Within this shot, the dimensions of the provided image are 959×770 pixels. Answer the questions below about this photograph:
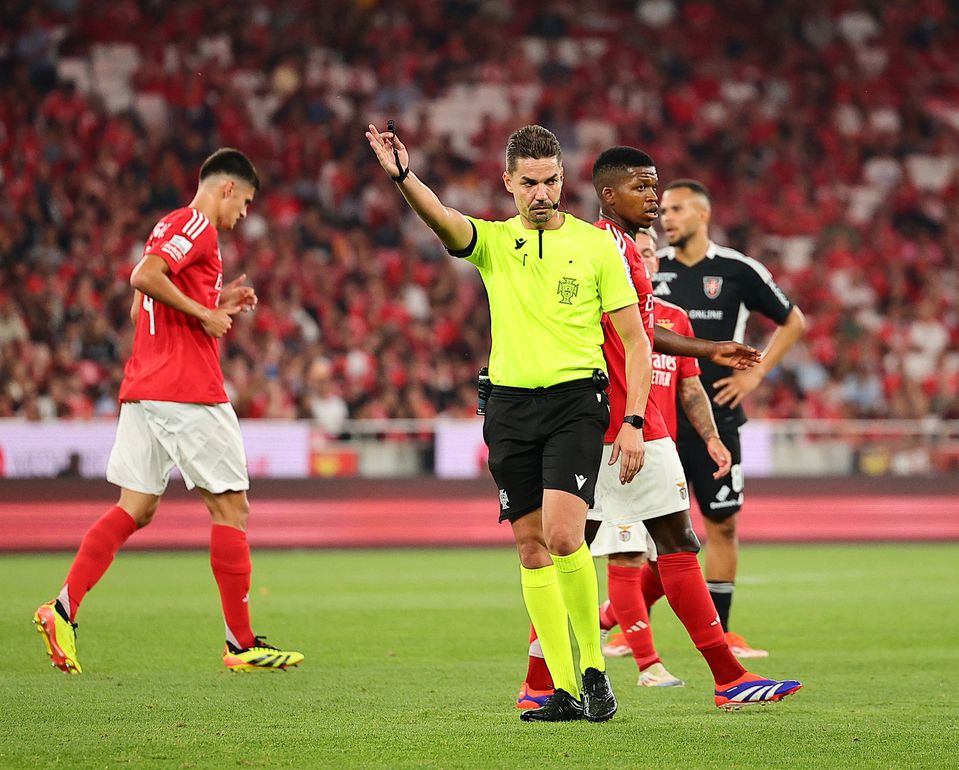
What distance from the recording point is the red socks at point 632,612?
7.04m

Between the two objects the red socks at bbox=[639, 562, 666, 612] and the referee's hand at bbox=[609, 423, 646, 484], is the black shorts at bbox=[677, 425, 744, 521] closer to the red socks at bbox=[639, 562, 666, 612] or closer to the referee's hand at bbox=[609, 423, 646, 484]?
the red socks at bbox=[639, 562, 666, 612]

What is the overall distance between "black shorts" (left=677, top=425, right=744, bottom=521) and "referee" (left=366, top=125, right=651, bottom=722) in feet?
8.26

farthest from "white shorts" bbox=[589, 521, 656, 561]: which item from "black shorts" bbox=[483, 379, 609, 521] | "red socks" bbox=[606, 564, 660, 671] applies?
"black shorts" bbox=[483, 379, 609, 521]

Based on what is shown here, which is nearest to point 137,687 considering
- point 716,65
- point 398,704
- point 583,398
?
point 398,704

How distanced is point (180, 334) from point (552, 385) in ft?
8.39

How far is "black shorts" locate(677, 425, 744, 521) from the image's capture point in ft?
27.3

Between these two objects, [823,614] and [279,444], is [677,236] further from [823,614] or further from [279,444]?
[279,444]

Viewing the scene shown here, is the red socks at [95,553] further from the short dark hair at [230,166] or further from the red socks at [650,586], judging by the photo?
the red socks at [650,586]

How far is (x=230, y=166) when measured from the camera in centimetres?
777

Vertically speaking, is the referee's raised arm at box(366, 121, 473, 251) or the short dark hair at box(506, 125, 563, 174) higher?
the short dark hair at box(506, 125, 563, 174)

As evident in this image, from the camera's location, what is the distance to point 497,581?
41.4 ft

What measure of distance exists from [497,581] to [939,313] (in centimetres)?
1152

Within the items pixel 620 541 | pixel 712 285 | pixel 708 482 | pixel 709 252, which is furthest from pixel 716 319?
pixel 620 541

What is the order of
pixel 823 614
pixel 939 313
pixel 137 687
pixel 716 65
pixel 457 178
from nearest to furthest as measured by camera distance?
pixel 137 687 → pixel 823 614 → pixel 939 313 → pixel 457 178 → pixel 716 65
